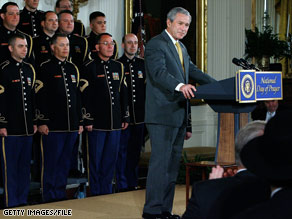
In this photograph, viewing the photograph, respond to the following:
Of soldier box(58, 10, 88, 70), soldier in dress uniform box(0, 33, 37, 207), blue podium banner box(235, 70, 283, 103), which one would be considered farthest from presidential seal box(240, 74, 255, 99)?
soldier box(58, 10, 88, 70)

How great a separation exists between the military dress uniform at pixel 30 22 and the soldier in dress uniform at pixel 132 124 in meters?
1.04

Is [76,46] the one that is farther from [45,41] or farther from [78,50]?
[45,41]

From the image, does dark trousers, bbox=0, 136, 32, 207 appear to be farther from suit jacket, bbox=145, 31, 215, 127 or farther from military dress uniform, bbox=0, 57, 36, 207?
suit jacket, bbox=145, 31, 215, 127

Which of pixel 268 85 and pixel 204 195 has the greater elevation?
pixel 268 85

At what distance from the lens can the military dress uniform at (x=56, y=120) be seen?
18.6ft

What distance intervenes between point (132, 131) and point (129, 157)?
291mm

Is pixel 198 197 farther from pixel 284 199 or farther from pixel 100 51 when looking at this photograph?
pixel 100 51

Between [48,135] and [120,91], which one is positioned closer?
[48,135]

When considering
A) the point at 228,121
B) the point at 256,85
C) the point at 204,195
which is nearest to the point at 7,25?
the point at 228,121

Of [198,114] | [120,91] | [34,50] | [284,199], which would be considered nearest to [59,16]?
[34,50]

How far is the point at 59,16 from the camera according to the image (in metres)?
6.13

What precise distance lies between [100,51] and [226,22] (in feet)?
12.9

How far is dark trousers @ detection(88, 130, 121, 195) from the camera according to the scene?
6.07m

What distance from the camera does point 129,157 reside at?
6574mm
